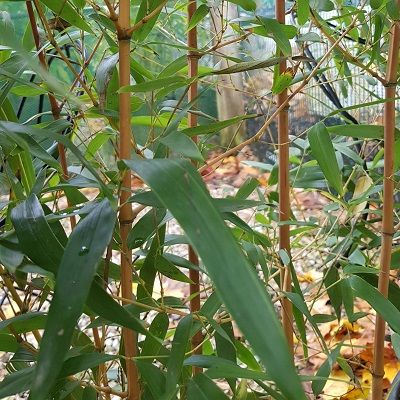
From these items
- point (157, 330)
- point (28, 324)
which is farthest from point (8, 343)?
point (157, 330)

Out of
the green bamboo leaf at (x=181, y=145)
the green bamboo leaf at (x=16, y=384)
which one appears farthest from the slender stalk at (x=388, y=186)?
the green bamboo leaf at (x=16, y=384)

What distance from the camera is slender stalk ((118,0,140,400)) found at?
389mm

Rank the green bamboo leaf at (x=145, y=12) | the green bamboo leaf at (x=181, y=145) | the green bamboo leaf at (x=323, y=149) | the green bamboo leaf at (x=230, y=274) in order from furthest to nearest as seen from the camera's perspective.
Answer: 1. the green bamboo leaf at (x=323, y=149)
2. the green bamboo leaf at (x=145, y=12)
3. the green bamboo leaf at (x=181, y=145)
4. the green bamboo leaf at (x=230, y=274)

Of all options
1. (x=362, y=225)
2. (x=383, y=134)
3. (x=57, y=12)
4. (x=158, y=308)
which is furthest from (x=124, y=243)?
(x=362, y=225)

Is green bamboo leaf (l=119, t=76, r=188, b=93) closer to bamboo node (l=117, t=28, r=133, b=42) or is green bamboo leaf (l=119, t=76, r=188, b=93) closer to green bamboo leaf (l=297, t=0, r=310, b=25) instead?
bamboo node (l=117, t=28, r=133, b=42)

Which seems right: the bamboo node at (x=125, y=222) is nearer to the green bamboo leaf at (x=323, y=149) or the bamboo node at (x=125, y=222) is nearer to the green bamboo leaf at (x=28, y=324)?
the green bamboo leaf at (x=28, y=324)

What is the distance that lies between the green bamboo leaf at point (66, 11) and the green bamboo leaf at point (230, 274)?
0.24 meters

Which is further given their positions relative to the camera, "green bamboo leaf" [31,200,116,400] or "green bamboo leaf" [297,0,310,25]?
"green bamboo leaf" [297,0,310,25]

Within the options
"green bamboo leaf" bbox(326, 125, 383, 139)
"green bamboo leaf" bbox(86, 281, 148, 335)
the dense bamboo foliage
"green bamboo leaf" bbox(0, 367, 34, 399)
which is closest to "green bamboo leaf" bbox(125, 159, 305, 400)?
the dense bamboo foliage

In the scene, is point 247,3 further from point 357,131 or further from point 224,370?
point 224,370

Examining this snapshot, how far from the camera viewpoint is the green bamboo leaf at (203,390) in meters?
0.40

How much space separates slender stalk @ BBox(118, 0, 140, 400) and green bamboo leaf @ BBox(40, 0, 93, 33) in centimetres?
8

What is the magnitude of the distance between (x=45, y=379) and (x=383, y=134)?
0.41 m

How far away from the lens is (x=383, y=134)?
58cm
